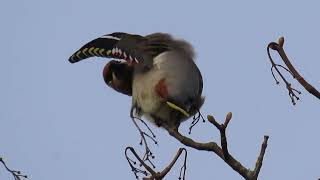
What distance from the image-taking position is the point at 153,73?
429cm

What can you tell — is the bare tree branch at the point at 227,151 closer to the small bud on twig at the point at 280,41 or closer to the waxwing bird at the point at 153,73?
the small bud on twig at the point at 280,41

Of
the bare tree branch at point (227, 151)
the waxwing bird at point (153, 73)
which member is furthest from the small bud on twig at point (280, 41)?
the waxwing bird at point (153, 73)

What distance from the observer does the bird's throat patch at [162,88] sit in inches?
163

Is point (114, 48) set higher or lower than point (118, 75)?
higher

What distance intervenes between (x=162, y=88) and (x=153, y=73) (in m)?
0.16

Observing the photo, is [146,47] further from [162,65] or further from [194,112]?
[194,112]

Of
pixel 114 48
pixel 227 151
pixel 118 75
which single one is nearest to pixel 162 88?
pixel 114 48

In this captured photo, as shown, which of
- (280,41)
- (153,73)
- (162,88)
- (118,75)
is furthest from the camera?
(118,75)

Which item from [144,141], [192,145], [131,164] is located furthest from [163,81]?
[192,145]

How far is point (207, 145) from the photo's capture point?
2.93 metres

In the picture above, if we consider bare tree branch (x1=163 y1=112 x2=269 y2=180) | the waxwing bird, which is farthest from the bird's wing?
bare tree branch (x1=163 y1=112 x2=269 y2=180)

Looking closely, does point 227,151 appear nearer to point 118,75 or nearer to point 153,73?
point 153,73

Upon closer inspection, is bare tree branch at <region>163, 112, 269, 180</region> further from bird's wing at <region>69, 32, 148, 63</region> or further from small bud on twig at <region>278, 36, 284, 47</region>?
bird's wing at <region>69, 32, 148, 63</region>

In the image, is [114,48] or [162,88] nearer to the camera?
[162,88]
